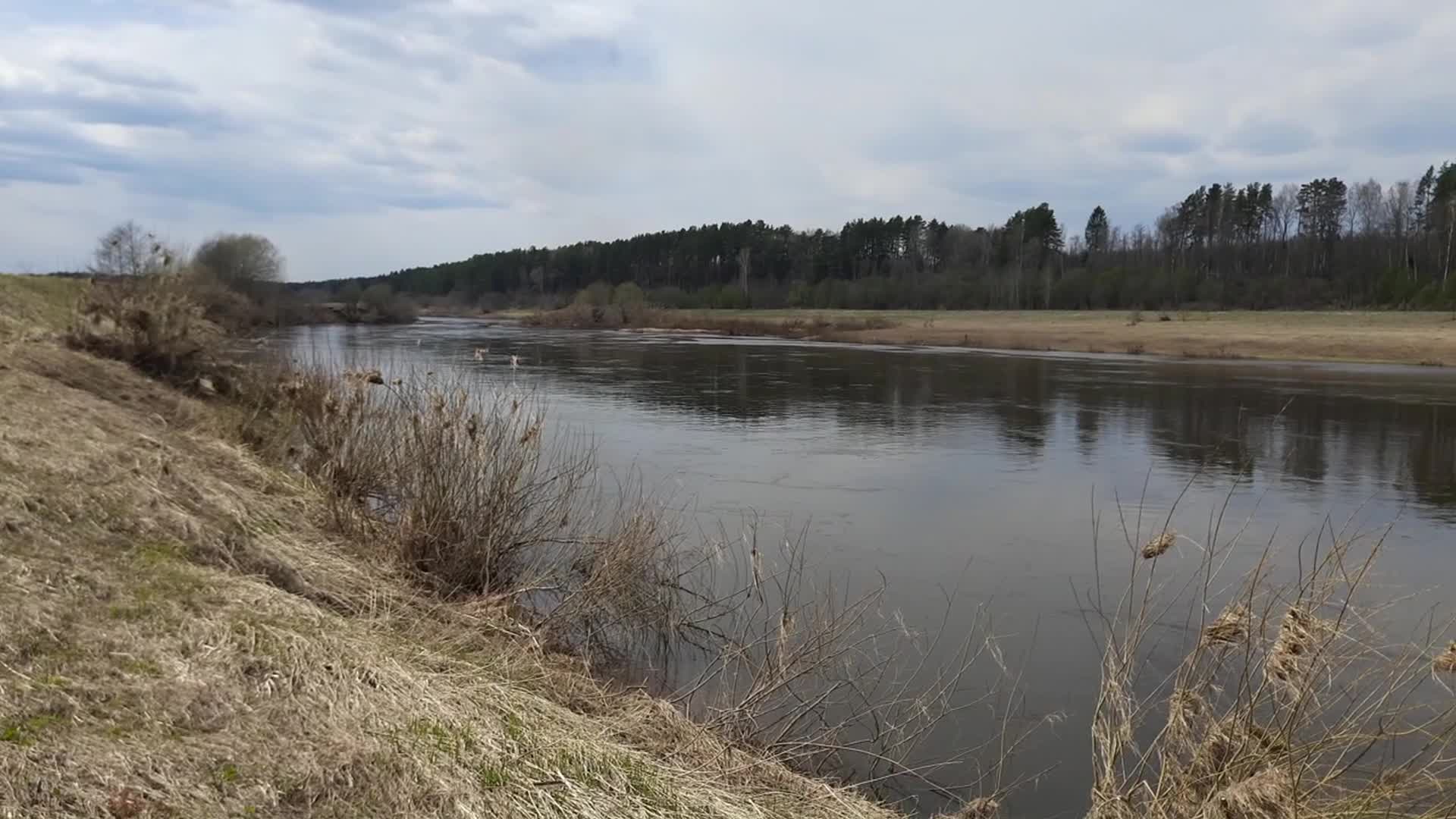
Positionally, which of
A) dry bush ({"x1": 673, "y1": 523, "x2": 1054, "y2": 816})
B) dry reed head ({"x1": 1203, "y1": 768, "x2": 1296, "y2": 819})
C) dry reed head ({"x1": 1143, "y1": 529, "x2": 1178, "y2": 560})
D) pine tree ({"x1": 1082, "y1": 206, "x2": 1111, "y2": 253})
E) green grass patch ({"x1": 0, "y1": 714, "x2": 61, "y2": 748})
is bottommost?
dry bush ({"x1": 673, "y1": 523, "x2": 1054, "y2": 816})

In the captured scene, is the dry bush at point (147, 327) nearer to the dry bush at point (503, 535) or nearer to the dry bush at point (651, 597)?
the dry bush at point (651, 597)

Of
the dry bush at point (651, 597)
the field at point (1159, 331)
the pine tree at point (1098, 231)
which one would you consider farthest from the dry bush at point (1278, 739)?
the pine tree at point (1098, 231)

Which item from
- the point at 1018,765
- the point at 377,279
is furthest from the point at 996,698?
the point at 377,279

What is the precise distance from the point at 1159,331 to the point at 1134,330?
2.11 m

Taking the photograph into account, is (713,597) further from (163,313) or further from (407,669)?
(163,313)

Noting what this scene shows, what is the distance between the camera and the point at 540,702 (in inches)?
208

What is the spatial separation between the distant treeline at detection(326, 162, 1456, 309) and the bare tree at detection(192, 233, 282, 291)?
3724cm

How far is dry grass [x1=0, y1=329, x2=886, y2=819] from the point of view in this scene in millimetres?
3703

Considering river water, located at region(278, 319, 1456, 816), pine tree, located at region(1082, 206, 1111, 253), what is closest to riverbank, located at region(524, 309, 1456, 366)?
river water, located at region(278, 319, 1456, 816)

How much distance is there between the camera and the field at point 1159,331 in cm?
3994

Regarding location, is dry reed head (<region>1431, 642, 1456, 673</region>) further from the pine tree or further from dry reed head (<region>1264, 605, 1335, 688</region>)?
the pine tree

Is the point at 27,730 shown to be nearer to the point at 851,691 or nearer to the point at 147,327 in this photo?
the point at 851,691

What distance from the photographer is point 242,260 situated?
66750mm

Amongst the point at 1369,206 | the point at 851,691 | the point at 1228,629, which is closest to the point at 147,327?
the point at 851,691
